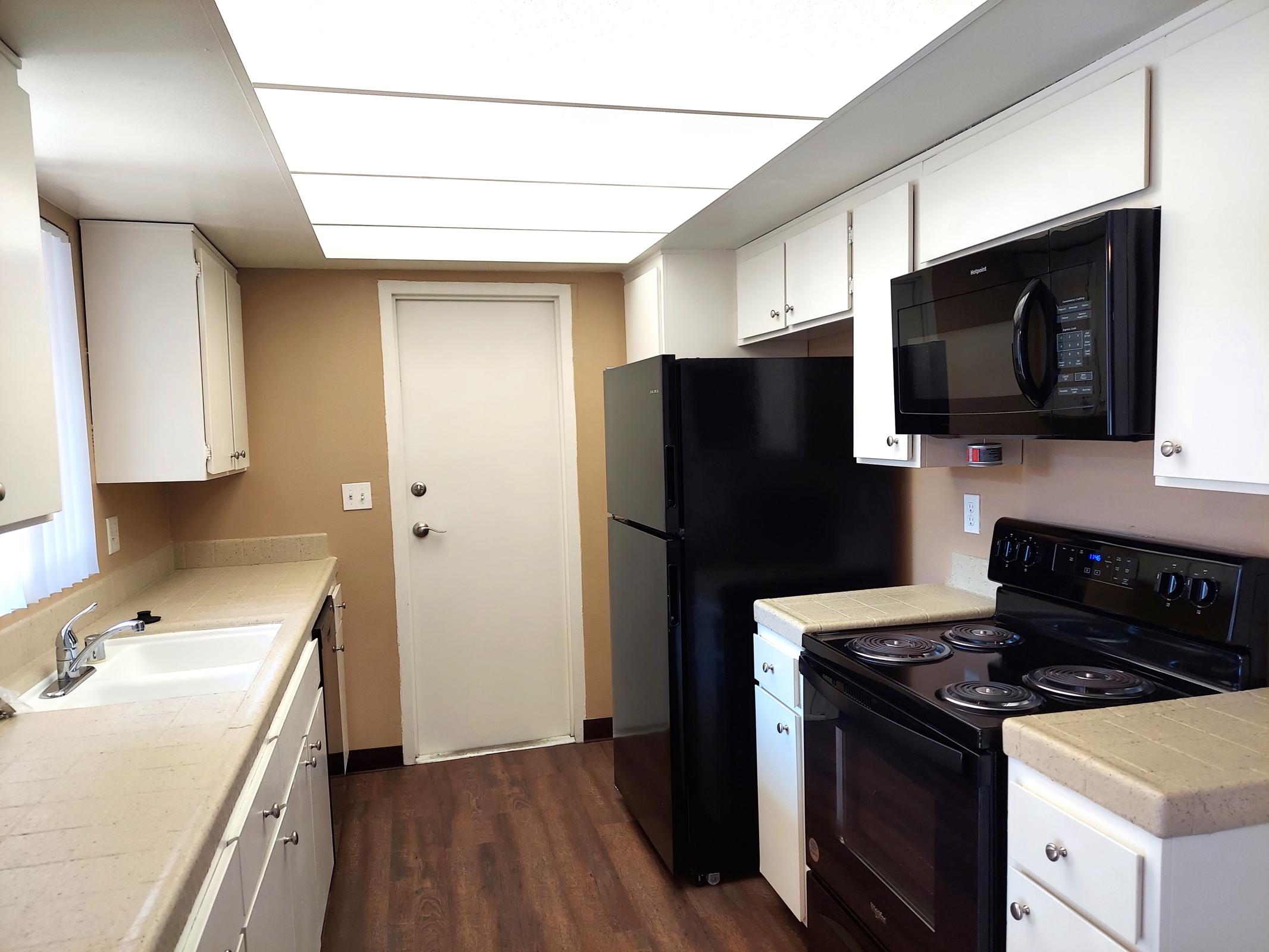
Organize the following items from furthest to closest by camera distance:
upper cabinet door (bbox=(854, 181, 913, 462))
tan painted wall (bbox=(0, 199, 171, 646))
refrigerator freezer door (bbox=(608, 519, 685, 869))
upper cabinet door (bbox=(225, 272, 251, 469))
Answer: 1. upper cabinet door (bbox=(225, 272, 251, 469))
2. refrigerator freezer door (bbox=(608, 519, 685, 869))
3. tan painted wall (bbox=(0, 199, 171, 646))
4. upper cabinet door (bbox=(854, 181, 913, 462))

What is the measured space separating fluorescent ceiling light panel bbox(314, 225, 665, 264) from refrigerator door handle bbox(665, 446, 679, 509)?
34.2 inches

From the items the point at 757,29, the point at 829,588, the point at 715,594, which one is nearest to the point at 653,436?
the point at 715,594

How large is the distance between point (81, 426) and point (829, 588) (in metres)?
2.31

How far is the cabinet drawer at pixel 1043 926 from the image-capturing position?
1.25 m

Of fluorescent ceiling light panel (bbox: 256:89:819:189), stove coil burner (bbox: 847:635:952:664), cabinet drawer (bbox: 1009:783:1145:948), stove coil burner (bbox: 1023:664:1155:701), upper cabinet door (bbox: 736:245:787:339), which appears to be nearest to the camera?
cabinet drawer (bbox: 1009:783:1145:948)

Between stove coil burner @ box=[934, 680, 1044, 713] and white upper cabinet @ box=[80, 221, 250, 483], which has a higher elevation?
white upper cabinet @ box=[80, 221, 250, 483]

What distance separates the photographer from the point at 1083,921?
1265 millimetres

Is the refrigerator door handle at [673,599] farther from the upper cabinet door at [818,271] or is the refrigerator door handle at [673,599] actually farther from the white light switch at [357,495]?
the white light switch at [357,495]

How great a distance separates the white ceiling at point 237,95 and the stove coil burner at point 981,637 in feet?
3.96

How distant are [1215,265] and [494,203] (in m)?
1.83

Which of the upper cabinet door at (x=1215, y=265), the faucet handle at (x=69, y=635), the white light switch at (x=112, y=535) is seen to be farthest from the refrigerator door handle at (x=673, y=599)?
the white light switch at (x=112, y=535)

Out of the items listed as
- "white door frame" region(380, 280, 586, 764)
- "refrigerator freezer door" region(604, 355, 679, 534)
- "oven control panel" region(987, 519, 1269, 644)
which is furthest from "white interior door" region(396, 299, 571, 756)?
"oven control panel" region(987, 519, 1269, 644)

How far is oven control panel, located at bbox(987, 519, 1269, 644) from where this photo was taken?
1539 mm

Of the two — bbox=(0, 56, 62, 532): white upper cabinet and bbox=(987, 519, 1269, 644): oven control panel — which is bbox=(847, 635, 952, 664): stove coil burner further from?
A: bbox=(0, 56, 62, 532): white upper cabinet
